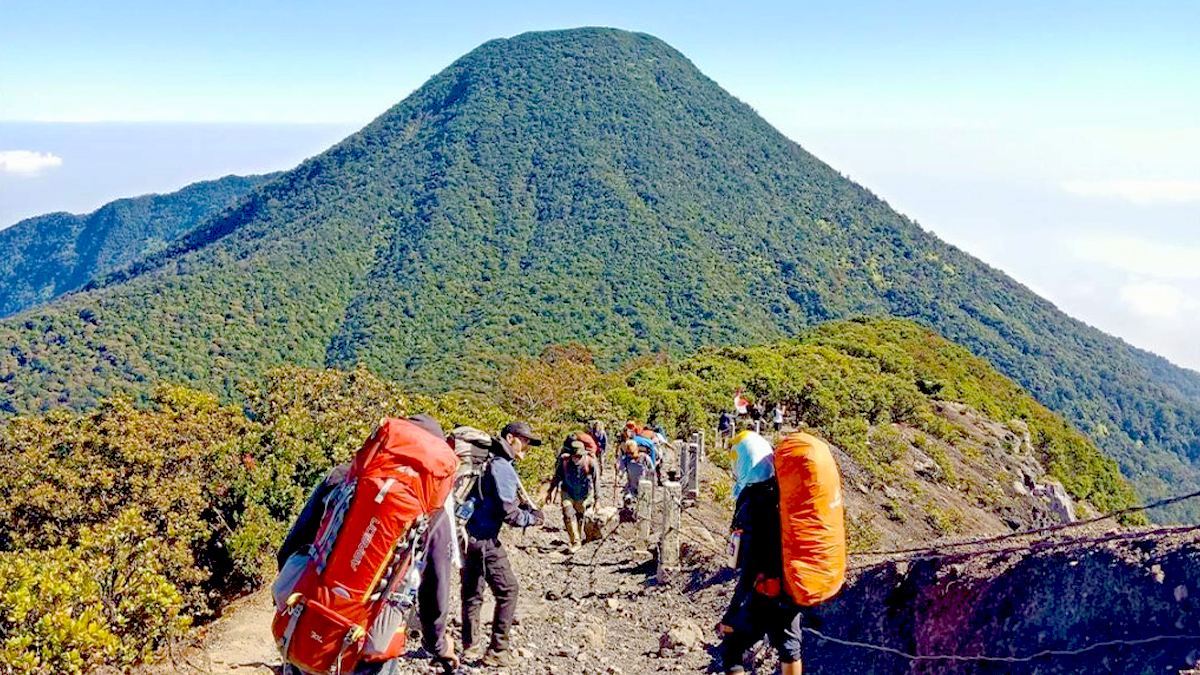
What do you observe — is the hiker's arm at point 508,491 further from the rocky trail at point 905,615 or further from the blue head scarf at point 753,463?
the blue head scarf at point 753,463

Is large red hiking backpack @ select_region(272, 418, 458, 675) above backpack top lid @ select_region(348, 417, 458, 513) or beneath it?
beneath

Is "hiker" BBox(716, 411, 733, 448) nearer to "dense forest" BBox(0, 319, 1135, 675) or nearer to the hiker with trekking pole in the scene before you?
"dense forest" BBox(0, 319, 1135, 675)

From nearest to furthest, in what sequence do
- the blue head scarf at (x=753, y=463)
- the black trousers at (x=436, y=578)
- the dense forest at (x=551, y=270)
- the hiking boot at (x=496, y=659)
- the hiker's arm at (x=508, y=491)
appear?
the black trousers at (x=436, y=578) → the blue head scarf at (x=753, y=463) → the hiker's arm at (x=508, y=491) → the hiking boot at (x=496, y=659) → the dense forest at (x=551, y=270)

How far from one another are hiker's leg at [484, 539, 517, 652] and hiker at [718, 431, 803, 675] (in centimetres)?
183

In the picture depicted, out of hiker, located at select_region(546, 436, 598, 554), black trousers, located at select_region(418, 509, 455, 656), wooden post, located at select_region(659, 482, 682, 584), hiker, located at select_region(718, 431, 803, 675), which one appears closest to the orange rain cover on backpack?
hiker, located at select_region(718, 431, 803, 675)

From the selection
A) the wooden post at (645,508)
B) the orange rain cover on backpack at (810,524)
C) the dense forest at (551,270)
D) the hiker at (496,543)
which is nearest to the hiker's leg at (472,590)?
the hiker at (496,543)

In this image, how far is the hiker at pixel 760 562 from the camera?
175 inches

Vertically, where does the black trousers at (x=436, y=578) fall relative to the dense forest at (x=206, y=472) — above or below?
above

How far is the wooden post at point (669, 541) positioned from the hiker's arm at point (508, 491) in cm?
300

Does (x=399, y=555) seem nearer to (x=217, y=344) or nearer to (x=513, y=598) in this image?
(x=513, y=598)

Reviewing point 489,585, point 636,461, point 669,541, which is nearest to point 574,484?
point 669,541

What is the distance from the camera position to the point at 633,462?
1171 cm

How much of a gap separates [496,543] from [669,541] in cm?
309

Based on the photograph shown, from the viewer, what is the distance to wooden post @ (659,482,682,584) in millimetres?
8523
